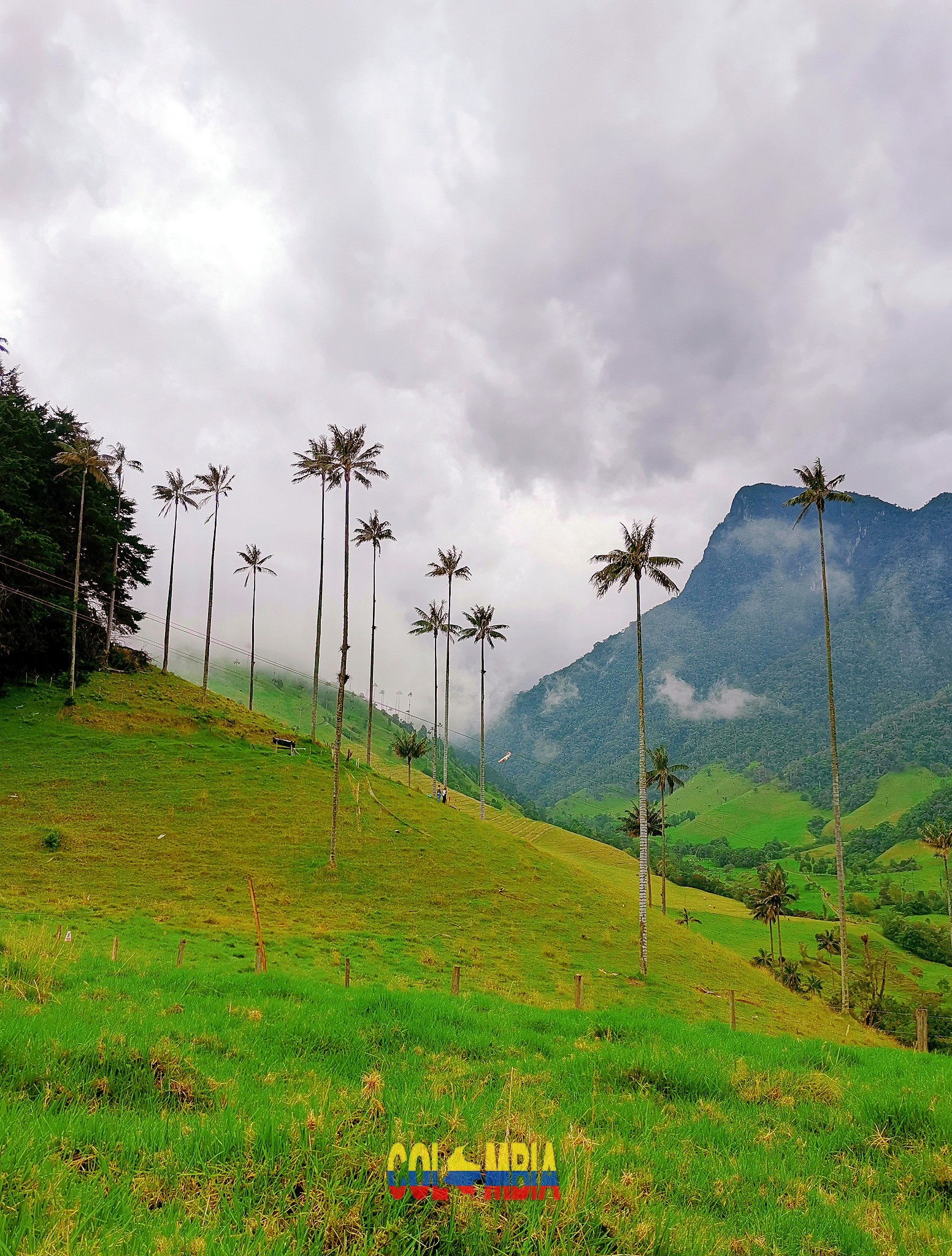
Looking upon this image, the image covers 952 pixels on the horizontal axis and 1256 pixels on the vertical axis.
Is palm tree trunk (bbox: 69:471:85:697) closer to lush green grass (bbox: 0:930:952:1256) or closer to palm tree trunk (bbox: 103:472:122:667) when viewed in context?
palm tree trunk (bbox: 103:472:122:667)

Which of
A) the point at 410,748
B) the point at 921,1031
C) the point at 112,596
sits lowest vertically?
the point at 921,1031

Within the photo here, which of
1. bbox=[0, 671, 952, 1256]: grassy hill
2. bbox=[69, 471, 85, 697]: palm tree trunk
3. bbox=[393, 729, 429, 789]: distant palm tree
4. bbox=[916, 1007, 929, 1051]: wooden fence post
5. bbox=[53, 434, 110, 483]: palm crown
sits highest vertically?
bbox=[53, 434, 110, 483]: palm crown

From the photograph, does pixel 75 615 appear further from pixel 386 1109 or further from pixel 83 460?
pixel 386 1109

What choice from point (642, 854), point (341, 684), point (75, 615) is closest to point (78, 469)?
point (75, 615)

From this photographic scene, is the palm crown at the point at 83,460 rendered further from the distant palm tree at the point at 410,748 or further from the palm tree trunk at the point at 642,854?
the palm tree trunk at the point at 642,854

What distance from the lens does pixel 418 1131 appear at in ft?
15.7

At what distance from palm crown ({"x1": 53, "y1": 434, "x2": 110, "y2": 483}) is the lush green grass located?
5178cm

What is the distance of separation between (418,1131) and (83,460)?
60047 millimetres

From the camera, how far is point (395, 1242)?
3.37 metres

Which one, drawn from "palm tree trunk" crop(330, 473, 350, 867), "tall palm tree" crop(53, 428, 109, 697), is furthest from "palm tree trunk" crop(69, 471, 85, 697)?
"palm tree trunk" crop(330, 473, 350, 867)

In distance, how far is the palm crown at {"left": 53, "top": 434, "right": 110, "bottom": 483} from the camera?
167 ft

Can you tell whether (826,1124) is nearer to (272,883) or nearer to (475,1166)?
(475,1166)

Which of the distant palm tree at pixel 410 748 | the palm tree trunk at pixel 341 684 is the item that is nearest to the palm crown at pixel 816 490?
the palm tree trunk at pixel 341 684

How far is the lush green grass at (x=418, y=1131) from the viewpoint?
3.53m
